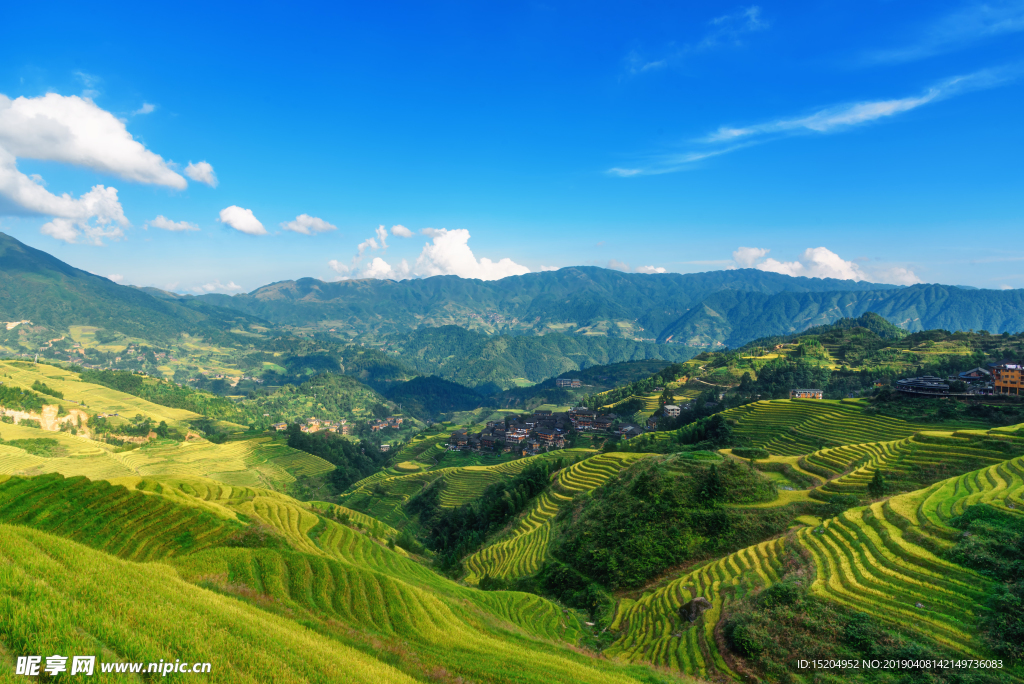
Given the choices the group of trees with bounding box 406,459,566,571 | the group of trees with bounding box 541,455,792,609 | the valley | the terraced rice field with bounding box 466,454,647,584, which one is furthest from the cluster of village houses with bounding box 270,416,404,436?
the group of trees with bounding box 541,455,792,609

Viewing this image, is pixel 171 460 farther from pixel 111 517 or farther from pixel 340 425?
pixel 340 425

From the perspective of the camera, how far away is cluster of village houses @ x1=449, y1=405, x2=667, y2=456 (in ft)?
289

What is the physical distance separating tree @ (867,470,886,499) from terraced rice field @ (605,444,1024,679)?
122 inches

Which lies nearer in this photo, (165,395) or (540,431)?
(540,431)

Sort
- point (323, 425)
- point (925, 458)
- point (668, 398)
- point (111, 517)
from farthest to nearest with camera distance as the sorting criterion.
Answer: point (323, 425)
point (668, 398)
point (925, 458)
point (111, 517)

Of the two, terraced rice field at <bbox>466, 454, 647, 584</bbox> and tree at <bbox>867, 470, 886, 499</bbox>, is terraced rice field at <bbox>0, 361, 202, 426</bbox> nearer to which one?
terraced rice field at <bbox>466, 454, 647, 584</bbox>

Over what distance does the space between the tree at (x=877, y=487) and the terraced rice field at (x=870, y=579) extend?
311 cm

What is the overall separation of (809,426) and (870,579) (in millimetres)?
38985

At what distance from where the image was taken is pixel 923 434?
118ft

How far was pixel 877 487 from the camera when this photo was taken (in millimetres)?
28859

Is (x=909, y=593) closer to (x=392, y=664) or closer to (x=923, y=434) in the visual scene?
(x=392, y=664)

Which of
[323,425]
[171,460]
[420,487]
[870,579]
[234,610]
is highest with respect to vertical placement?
[234,610]

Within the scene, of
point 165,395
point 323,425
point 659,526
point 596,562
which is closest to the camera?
point 659,526

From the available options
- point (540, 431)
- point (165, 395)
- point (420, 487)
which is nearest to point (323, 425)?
point (165, 395)
